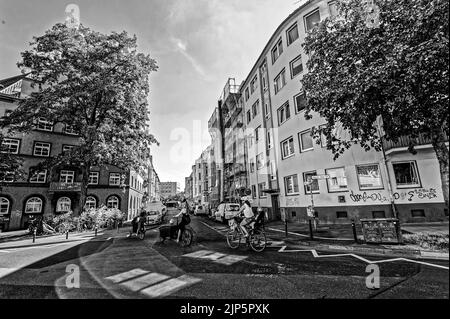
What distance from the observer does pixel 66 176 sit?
91.2 feet

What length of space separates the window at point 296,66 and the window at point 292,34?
204 cm

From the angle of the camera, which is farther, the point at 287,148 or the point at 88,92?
the point at 287,148

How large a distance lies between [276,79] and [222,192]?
26380 mm

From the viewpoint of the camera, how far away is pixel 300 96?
62.3 feet

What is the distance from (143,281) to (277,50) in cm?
2309

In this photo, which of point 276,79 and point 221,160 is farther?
point 221,160

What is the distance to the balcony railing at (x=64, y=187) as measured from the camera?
85.0ft

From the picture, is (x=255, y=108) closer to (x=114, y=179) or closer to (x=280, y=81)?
(x=280, y=81)

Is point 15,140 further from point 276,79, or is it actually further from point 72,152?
point 276,79

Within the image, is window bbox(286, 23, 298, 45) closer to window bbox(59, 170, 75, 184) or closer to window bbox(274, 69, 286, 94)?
window bbox(274, 69, 286, 94)

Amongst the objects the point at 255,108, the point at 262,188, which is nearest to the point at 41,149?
the point at 255,108

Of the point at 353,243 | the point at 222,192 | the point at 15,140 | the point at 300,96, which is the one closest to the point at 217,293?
the point at 353,243

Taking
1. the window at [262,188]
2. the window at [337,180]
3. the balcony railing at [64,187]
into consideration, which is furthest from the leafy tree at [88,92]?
the window at [337,180]
